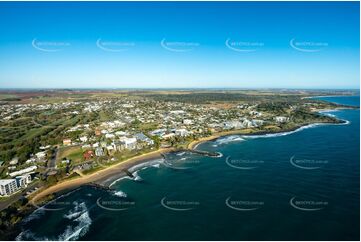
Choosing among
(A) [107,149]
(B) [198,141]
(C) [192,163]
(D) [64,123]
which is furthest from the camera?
(D) [64,123]

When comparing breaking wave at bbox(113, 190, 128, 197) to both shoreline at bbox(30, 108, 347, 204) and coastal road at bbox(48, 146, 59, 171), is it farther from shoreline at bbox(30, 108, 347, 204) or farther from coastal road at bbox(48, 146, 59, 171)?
coastal road at bbox(48, 146, 59, 171)

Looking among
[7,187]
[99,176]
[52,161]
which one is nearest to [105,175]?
[99,176]

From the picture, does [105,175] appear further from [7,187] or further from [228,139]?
[228,139]

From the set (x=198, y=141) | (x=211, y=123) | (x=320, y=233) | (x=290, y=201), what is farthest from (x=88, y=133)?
(x=320, y=233)

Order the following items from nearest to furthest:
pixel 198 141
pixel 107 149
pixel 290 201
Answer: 1. pixel 290 201
2. pixel 107 149
3. pixel 198 141

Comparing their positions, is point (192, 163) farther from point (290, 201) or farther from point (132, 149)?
point (290, 201)

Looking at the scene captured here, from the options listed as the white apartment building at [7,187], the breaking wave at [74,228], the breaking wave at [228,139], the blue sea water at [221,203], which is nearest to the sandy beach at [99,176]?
the blue sea water at [221,203]

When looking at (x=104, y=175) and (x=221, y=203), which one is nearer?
(x=221, y=203)
